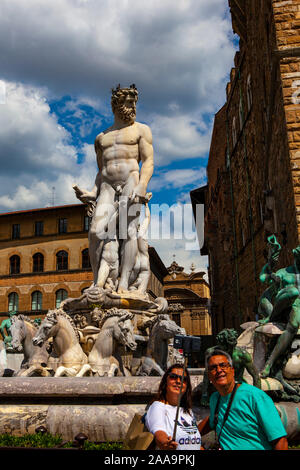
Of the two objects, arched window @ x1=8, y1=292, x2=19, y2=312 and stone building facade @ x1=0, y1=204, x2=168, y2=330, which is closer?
stone building facade @ x1=0, y1=204, x2=168, y2=330

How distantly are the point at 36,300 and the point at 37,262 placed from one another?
400 centimetres

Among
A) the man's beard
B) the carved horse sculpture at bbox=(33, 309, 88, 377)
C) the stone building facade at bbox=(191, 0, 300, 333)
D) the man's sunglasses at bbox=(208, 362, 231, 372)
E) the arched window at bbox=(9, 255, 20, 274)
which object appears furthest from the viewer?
the arched window at bbox=(9, 255, 20, 274)

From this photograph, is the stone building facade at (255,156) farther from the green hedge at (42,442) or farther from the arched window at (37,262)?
the arched window at (37,262)

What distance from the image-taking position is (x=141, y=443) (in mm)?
2477

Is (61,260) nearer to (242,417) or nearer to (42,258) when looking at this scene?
(42,258)

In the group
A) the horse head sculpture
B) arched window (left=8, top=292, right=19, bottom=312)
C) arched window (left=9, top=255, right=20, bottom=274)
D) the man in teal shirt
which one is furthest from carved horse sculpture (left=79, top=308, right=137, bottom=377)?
arched window (left=9, top=255, right=20, bottom=274)

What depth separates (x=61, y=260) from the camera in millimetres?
45250

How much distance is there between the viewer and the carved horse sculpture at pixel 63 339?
6518 millimetres

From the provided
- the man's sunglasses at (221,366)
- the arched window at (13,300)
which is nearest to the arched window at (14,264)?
the arched window at (13,300)

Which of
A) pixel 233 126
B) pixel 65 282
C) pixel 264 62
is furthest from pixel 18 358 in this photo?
pixel 65 282

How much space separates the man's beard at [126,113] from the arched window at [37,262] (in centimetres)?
3796

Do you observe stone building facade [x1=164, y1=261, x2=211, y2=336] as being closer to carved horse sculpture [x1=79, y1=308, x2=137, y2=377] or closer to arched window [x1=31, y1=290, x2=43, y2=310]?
arched window [x1=31, y1=290, x2=43, y2=310]

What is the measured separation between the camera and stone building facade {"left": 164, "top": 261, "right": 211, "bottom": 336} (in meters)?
62.4

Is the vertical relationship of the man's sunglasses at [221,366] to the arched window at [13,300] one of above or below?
below
